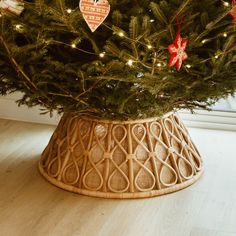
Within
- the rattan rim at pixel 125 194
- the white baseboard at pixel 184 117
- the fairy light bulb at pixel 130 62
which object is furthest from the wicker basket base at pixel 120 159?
the white baseboard at pixel 184 117

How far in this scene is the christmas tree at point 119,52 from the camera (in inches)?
58.7

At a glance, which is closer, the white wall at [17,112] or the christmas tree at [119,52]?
the christmas tree at [119,52]

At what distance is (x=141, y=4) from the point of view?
158cm

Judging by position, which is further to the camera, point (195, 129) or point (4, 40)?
point (195, 129)

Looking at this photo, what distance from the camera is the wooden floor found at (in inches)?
63.0

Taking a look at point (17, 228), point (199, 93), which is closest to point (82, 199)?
point (17, 228)

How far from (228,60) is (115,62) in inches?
13.1

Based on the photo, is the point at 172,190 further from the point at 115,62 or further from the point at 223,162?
the point at 115,62

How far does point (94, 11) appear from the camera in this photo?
Result: 4.85 ft

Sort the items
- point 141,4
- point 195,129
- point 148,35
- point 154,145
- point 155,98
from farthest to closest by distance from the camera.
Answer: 1. point 195,129
2. point 154,145
3. point 155,98
4. point 141,4
5. point 148,35

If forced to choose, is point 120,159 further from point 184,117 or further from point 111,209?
point 184,117

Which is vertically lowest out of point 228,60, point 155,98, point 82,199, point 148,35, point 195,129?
point 195,129

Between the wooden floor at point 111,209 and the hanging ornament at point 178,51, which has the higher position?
the hanging ornament at point 178,51

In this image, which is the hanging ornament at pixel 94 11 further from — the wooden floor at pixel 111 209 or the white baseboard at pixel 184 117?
the white baseboard at pixel 184 117
